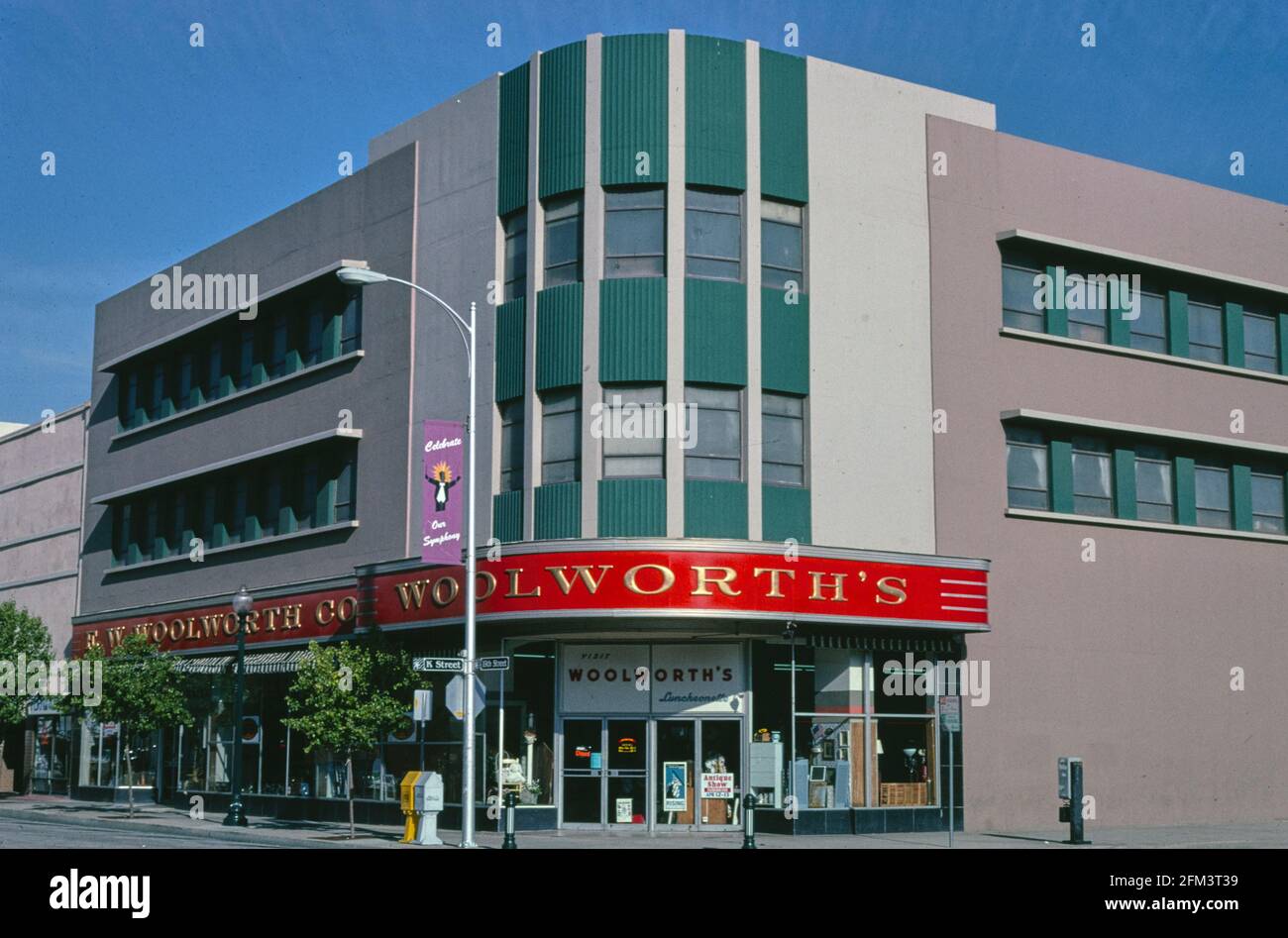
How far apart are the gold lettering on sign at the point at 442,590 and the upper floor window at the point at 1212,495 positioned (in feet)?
61.8

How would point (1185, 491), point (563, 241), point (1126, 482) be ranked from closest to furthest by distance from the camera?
point (563, 241) → point (1126, 482) → point (1185, 491)

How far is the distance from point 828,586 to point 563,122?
11461 millimetres

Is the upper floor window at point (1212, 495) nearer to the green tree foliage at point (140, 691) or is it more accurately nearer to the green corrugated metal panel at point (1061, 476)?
the green corrugated metal panel at point (1061, 476)

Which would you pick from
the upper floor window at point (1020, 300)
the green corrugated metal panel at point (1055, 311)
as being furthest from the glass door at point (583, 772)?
the green corrugated metal panel at point (1055, 311)

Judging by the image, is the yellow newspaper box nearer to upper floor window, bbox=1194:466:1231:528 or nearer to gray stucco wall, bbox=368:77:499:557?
gray stucco wall, bbox=368:77:499:557

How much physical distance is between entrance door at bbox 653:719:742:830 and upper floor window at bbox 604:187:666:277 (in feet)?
31.4

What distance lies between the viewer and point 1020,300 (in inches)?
1439

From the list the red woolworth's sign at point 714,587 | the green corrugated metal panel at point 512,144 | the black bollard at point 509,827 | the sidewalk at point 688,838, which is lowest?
the sidewalk at point 688,838

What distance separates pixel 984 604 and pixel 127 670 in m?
22.9

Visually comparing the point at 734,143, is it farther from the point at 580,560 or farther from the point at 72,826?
the point at 72,826

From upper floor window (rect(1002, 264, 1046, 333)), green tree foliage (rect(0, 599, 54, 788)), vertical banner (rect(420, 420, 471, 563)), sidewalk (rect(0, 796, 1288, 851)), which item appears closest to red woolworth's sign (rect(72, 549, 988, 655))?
vertical banner (rect(420, 420, 471, 563))

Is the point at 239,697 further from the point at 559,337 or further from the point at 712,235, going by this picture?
the point at 712,235

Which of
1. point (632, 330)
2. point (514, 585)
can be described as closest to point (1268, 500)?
point (632, 330)

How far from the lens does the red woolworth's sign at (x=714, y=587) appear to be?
1200 inches
